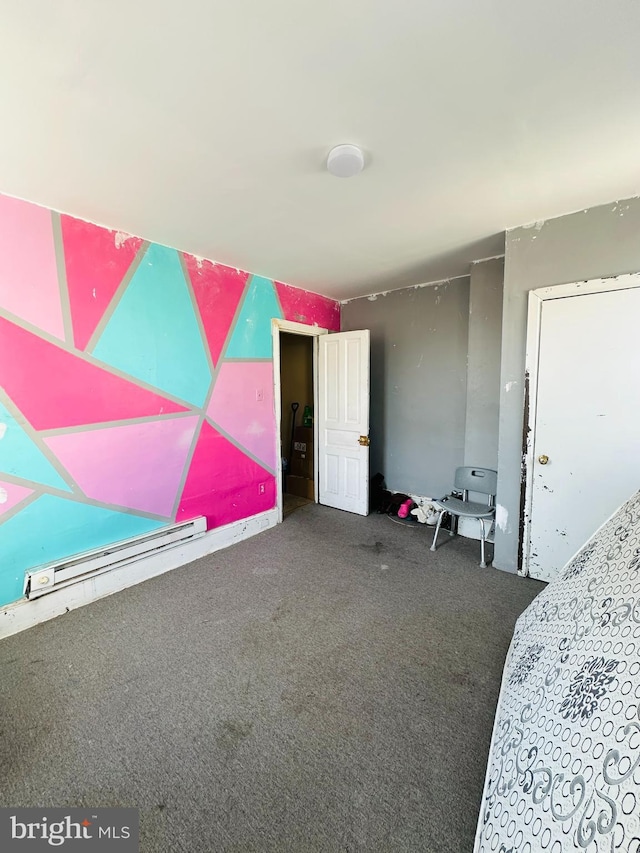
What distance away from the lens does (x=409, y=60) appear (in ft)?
3.86

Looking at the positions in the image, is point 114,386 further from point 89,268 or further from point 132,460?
point 89,268

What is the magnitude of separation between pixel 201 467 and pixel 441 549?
2223 mm

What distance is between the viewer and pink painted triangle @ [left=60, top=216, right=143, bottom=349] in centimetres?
220

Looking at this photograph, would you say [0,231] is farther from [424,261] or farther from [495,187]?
[424,261]

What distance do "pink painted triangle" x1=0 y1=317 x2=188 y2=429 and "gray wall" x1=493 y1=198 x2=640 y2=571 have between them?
274cm

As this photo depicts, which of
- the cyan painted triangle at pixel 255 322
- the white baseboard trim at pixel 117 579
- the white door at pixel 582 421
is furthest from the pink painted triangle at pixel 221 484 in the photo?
the white door at pixel 582 421

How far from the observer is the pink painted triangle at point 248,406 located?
3113mm

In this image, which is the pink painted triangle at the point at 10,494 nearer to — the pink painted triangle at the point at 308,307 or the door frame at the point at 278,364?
the door frame at the point at 278,364

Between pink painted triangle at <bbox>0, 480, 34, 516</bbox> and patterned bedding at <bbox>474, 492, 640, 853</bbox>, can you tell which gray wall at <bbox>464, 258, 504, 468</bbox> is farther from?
pink painted triangle at <bbox>0, 480, 34, 516</bbox>

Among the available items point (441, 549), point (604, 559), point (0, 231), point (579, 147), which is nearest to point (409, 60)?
point (579, 147)

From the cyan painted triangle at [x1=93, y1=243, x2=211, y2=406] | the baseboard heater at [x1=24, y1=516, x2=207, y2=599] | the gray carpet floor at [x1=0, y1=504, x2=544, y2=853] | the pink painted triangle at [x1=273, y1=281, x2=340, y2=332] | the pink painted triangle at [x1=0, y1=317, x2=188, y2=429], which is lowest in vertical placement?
the gray carpet floor at [x1=0, y1=504, x2=544, y2=853]

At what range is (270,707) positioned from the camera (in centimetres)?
157

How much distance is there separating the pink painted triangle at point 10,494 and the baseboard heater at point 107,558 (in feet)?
1.39

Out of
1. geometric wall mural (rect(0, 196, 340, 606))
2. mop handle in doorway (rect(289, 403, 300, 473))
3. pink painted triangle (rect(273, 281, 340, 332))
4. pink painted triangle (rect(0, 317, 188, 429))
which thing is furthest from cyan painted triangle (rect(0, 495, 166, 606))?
mop handle in doorway (rect(289, 403, 300, 473))
